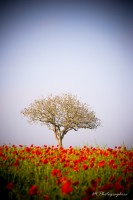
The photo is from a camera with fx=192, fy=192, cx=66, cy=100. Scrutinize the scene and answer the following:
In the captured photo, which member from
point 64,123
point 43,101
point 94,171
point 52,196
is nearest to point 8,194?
point 52,196

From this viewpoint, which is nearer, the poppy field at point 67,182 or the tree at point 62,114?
the poppy field at point 67,182

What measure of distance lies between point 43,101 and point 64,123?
4.91 metres

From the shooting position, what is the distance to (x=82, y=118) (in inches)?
1110

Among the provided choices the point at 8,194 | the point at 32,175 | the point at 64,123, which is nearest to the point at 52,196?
the point at 8,194

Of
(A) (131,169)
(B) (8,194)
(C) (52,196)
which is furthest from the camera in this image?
(A) (131,169)

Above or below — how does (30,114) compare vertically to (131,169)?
above

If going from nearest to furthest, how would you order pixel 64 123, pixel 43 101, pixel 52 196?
pixel 52 196 < pixel 64 123 < pixel 43 101

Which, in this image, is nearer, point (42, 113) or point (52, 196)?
point (52, 196)

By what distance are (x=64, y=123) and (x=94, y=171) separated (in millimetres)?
22095

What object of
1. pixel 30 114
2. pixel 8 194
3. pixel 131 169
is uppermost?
pixel 30 114

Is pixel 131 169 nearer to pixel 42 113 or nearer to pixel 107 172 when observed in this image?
pixel 107 172

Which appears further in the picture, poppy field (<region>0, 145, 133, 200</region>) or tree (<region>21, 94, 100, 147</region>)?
tree (<region>21, 94, 100, 147</region>)

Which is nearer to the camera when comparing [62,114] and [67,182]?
[67,182]

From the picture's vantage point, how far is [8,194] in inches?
175
